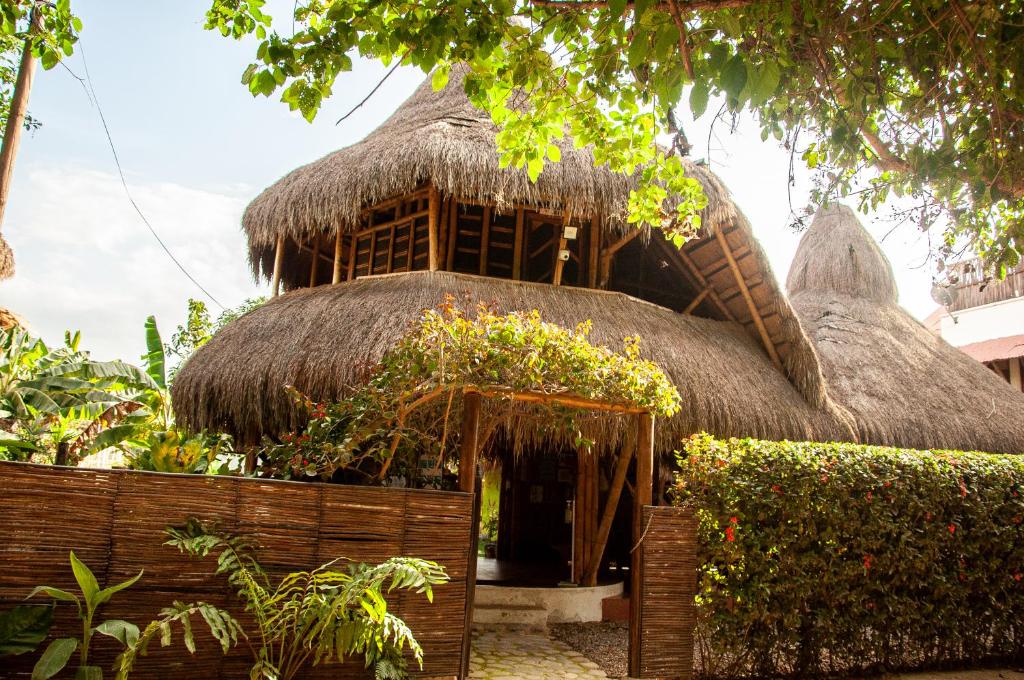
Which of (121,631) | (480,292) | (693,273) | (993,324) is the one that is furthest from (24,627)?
(993,324)

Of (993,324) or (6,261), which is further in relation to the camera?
(993,324)

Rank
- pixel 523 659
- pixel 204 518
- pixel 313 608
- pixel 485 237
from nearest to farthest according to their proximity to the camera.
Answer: pixel 313 608 < pixel 204 518 < pixel 523 659 < pixel 485 237

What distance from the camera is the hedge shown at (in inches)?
173

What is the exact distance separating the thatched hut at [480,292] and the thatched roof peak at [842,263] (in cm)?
410

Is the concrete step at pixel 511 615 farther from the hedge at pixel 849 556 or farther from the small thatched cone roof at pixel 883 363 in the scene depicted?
the small thatched cone roof at pixel 883 363

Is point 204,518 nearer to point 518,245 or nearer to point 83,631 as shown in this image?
point 83,631

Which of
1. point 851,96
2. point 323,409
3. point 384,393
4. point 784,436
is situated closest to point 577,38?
point 851,96

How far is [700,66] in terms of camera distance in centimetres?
283

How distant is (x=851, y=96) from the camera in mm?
3230

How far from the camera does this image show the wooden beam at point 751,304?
8.09 m

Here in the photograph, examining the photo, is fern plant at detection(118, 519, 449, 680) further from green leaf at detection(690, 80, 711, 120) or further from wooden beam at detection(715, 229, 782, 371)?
wooden beam at detection(715, 229, 782, 371)

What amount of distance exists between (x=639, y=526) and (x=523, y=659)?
1503 mm

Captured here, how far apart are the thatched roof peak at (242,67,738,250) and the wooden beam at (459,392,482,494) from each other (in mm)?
3071

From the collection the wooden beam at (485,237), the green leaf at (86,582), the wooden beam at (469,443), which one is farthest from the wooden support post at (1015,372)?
the green leaf at (86,582)
